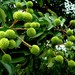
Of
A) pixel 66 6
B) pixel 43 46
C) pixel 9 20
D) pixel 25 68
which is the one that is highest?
pixel 9 20

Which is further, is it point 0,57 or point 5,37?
point 0,57

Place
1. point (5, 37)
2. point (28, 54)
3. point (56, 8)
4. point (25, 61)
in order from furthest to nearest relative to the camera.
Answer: point (56, 8) < point (25, 61) < point (28, 54) < point (5, 37)

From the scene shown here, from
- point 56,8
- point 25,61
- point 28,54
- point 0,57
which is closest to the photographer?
point 0,57

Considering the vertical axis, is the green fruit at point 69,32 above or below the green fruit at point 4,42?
below

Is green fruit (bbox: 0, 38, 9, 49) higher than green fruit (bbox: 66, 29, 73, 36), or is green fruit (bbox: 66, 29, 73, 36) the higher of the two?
green fruit (bbox: 0, 38, 9, 49)

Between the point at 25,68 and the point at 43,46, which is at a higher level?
the point at 43,46

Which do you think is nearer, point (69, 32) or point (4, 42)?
point (4, 42)

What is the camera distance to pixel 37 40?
1.33m

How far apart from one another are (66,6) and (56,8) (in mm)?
289

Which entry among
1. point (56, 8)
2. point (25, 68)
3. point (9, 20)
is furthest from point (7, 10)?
point (56, 8)

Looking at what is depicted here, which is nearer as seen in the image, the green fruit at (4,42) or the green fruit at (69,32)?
the green fruit at (4,42)

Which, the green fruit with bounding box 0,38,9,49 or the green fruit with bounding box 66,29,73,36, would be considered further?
the green fruit with bounding box 66,29,73,36

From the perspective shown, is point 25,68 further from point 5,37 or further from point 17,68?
point 5,37

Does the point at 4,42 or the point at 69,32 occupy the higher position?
the point at 4,42
